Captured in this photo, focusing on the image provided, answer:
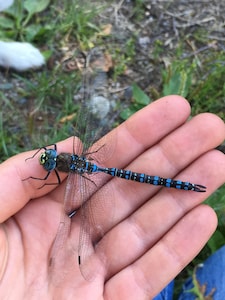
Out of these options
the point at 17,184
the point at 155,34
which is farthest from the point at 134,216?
the point at 155,34

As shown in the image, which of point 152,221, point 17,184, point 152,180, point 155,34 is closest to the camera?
point 17,184

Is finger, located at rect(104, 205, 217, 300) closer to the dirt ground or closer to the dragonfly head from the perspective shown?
the dragonfly head

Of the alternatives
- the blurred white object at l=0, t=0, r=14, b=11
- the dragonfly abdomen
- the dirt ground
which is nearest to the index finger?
the dragonfly abdomen

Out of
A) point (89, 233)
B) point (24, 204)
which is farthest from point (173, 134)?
point (24, 204)

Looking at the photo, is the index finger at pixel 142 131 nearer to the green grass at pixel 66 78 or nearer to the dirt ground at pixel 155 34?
the green grass at pixel 66 78

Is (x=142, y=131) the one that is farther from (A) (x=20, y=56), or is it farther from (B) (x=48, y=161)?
(A) (x=20, y=56)

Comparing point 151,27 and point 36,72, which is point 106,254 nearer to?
point 36,72
